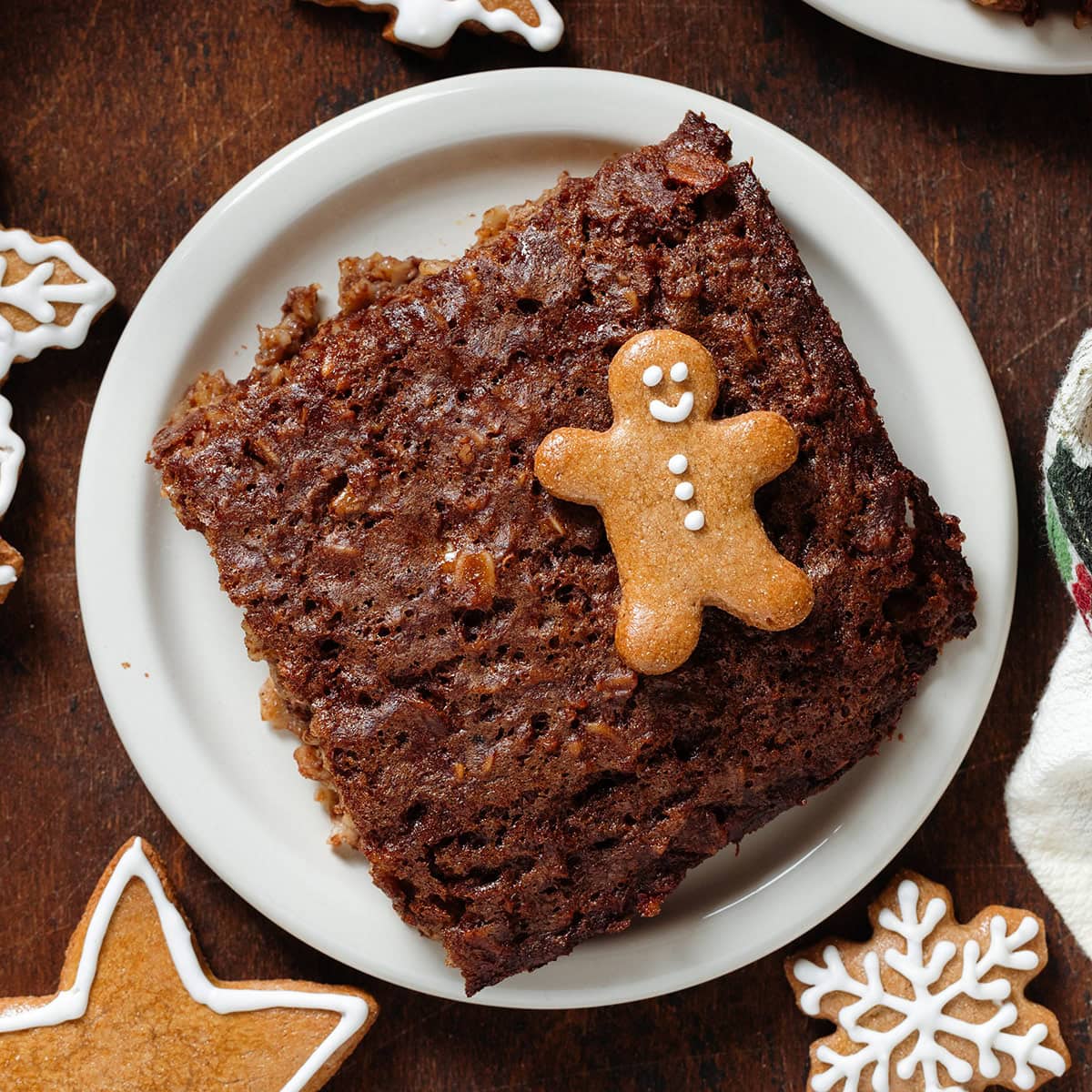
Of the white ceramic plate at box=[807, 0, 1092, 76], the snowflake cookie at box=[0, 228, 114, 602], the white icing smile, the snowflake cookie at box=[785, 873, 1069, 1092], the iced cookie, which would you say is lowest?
the iced cookie

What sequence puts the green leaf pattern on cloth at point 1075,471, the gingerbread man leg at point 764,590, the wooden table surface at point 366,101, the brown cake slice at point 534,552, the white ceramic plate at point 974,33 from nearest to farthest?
the gingerbread man leg at point 764,590 < the brown cake slice at point 534,552 < the green leaf pattern on cloth at point 1075,471 < the white ceramic plate at point 974,33 < the wooden table surface at point 366,101

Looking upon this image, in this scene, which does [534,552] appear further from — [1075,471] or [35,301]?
[35,301]

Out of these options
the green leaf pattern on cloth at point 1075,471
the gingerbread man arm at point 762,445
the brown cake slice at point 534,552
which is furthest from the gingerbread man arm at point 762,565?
the green leaf pattern on cloth at point 1075,471

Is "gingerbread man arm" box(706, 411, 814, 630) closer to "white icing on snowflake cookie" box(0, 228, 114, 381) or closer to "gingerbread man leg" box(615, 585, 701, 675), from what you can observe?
"gingerbread man leg" box(615, 585, 701, 675)

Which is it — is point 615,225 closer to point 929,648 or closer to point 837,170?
point 837,170

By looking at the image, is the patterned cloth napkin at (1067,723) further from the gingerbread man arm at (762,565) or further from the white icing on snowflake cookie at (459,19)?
the white icing on snowflake cookie at (459,19)

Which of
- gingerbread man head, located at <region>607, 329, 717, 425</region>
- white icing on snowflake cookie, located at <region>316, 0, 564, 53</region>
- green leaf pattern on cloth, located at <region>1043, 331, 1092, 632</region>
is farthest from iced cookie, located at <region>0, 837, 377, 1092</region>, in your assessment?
white icing on snowflake cookie, located at <region>316, 0, 564, 53</region>

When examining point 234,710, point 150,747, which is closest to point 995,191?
point 234,710
